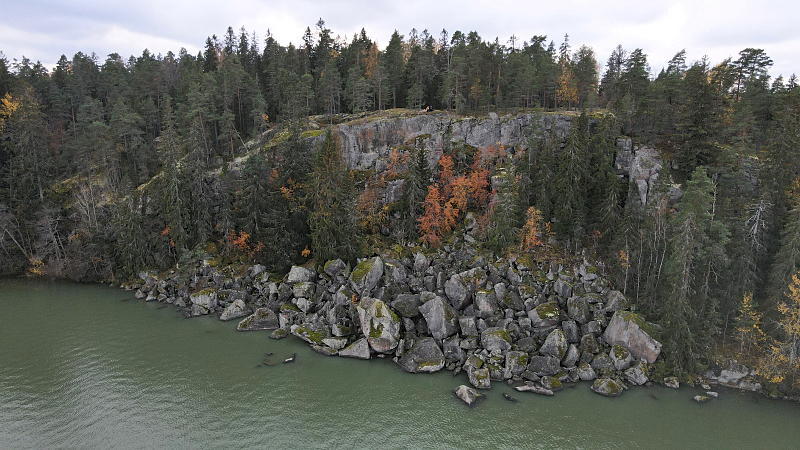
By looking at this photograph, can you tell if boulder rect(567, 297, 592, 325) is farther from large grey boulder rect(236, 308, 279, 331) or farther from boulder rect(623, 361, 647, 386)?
large grey boulder rect(236, 308, 279, 331)

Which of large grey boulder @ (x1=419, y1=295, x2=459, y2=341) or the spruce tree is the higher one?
the spruce tree

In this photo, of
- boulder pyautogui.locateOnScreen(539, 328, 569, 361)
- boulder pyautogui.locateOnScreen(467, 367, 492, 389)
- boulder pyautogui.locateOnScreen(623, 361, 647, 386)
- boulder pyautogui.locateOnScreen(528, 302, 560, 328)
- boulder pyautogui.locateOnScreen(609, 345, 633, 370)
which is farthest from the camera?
boulder pyautogui.locateOnScreen(528, 302, 560, 328)

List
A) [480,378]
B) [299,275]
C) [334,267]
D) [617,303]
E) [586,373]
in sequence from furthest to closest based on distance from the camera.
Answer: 1. [299,275]
2. [334,267]
3. [617,303]
4. [586,373]
5. [480,378]

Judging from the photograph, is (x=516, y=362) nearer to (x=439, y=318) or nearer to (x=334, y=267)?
(x=439, y=318)

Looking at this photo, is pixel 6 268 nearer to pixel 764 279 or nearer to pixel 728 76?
pixel 764 279

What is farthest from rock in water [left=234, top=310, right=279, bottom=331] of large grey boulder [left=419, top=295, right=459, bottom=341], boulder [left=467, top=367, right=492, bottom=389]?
boulder [left=467, top=367, right=492, bottom=389]

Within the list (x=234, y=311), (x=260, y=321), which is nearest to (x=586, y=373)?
(x=260, y=321)

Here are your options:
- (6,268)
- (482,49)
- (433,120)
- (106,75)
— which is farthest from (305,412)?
(106,75)

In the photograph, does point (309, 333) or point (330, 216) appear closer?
point (309, 333)
